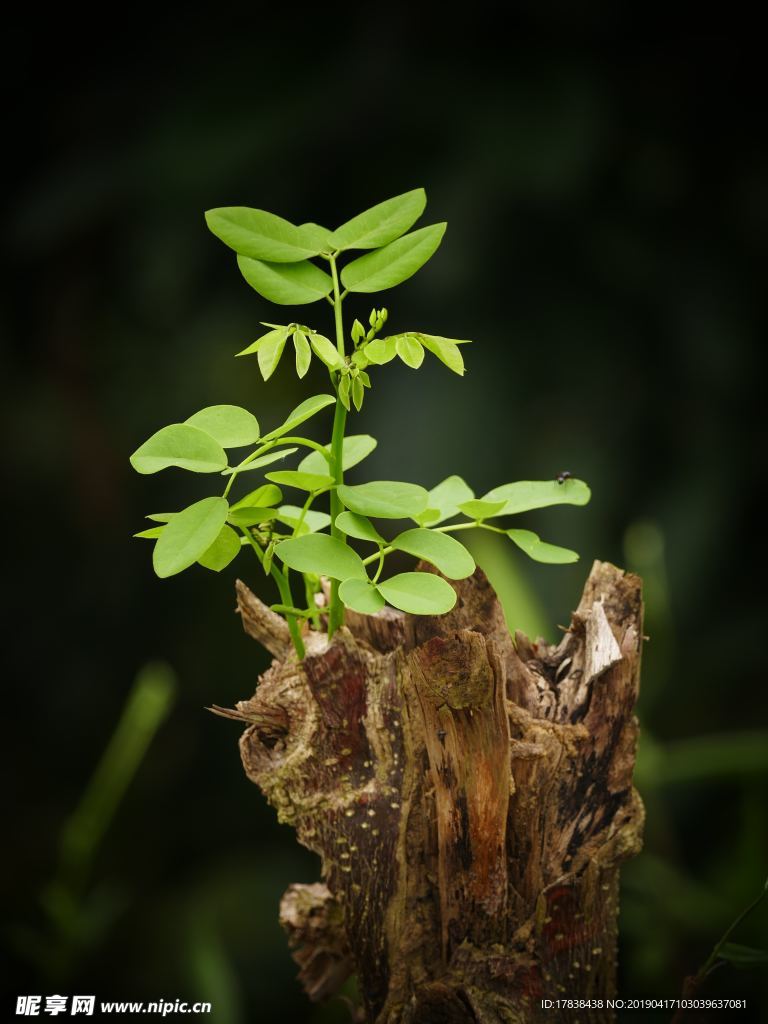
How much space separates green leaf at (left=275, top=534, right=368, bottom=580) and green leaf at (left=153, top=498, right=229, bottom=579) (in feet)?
0.13

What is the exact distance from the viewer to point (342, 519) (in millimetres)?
562

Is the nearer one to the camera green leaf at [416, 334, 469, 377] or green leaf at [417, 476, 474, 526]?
green leaf at [416, 334, 469, 377]

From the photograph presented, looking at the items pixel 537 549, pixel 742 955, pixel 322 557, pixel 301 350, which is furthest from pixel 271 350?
pixel 742 955

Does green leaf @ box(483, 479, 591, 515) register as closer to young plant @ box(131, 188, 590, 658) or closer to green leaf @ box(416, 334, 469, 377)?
young plant @ box(131, 188, 590, 658)

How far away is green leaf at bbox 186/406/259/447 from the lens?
58cm

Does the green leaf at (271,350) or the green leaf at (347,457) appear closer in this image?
the green leaf at (271,350)

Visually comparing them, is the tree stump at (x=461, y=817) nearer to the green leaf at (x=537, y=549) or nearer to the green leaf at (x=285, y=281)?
the green leaf at (x=537, y=549)

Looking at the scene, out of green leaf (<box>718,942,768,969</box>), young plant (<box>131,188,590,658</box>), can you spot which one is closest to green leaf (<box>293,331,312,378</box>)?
young plant (<box>131,188,590,658</box>)

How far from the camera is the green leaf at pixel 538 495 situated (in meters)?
0.63

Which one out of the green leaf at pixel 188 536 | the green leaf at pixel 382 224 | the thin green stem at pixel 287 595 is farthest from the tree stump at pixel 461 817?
the green leaf at pixel 382 224

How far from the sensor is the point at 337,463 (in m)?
0.58

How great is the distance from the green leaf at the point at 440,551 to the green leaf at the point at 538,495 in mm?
76

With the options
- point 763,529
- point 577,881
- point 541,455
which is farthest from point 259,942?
point 577,881

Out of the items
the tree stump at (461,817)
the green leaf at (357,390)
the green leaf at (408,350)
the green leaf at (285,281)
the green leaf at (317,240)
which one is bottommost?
the tree stump at (461,817)
